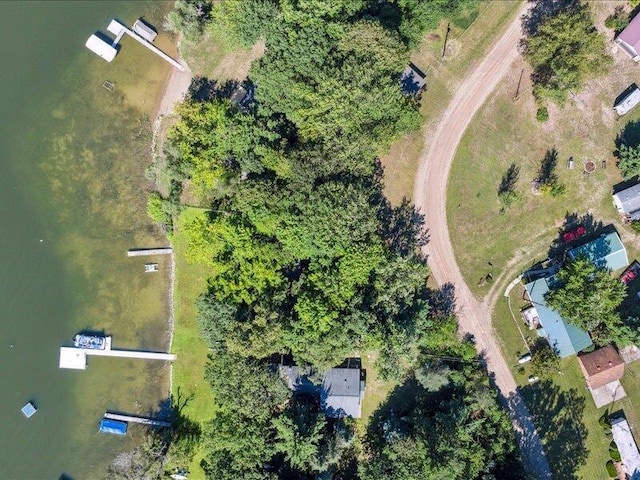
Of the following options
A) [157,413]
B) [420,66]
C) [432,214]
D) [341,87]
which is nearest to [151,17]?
[341,87]

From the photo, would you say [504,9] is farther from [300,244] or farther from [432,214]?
[300,244]

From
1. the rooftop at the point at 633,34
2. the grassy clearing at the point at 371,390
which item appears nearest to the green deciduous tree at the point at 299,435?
the grassy clearing at the point at 371,390

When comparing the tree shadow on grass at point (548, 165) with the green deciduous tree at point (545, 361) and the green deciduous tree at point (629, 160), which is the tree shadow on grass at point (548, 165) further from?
the green deciduous tree at point (545, 361)

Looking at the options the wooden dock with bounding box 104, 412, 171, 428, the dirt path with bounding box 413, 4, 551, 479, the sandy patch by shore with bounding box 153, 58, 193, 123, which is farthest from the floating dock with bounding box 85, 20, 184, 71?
the wooden dock with bounding box 104, 412, 171, 428

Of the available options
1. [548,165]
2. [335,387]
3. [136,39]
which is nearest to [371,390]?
[335,387]

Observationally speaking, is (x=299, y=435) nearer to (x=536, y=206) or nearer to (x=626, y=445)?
(x=626, y=445)

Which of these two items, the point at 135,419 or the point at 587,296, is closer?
the point at 587,296

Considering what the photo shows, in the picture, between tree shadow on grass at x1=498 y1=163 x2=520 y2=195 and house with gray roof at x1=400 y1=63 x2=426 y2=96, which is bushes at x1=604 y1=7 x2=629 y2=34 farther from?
house with gray roof at x1=400 y1=63 x2=426 y2=96
